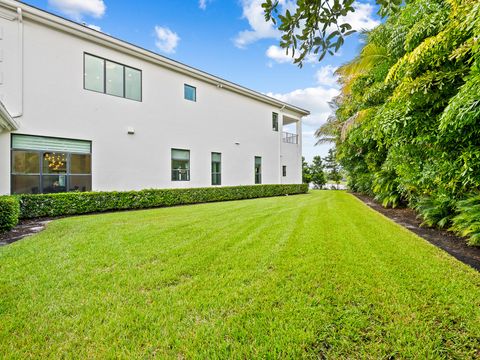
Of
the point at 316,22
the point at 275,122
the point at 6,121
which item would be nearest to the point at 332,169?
the point at 275,122

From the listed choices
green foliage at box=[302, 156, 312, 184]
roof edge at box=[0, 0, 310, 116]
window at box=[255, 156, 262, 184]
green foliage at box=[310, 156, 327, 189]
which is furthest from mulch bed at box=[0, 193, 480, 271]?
green foliage at box=[310, 156, 327, 189]

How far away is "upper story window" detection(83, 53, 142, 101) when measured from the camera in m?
9.35

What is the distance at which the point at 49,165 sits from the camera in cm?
840

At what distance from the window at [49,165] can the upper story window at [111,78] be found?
8.00 feet

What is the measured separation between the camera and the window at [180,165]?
1198 centimetres

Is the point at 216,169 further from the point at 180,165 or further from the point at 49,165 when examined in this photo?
the point at 49,165

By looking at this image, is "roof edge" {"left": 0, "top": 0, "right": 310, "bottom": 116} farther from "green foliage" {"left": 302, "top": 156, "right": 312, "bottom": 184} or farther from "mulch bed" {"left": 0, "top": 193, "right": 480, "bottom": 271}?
"green foliage" {"left": 302, "top": 156, "right": 312, "bottom": 184}

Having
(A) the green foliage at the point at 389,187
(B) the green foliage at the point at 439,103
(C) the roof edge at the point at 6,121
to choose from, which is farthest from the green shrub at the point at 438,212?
(C) the roof edge at the point at 6,121

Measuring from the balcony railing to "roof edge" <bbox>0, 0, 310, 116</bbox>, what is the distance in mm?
5143

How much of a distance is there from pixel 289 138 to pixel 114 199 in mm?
14099

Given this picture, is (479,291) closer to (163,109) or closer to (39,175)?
(39,175)

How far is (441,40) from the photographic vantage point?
3.70 m

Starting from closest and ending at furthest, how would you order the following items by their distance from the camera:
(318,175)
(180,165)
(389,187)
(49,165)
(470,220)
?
(470,220) < (49,165) < (389,187) < (180,165) < (318,175)

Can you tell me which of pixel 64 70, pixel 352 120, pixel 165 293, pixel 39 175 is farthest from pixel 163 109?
pixel 165 293
